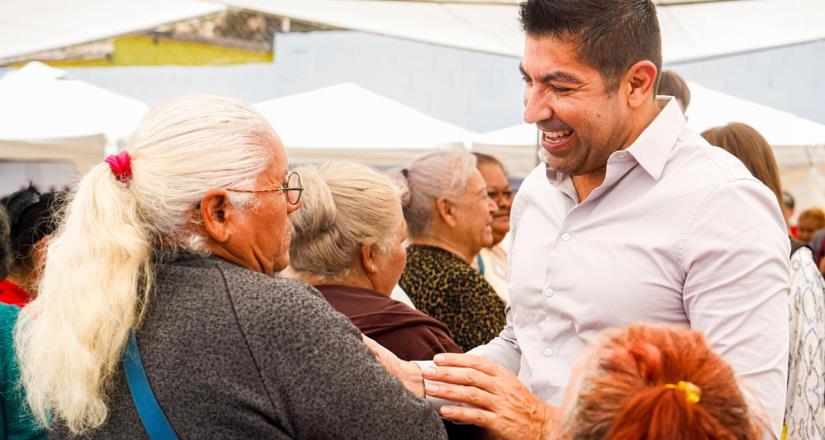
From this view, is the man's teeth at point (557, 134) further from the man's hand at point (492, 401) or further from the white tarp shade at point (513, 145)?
the white tarp shade at point (513, 145)

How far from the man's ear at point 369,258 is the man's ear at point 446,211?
1227mm

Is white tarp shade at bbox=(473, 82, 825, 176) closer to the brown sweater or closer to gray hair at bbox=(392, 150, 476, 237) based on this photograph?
gray hair at bbox=(392, 150, 476, 237)

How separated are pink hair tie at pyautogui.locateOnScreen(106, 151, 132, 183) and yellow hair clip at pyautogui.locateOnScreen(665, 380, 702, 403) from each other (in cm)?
116

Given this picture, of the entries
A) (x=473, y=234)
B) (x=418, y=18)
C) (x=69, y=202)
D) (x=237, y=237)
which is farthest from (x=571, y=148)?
(x=418, y=18)

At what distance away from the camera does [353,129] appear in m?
8.47

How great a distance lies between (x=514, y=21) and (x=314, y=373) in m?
5.78

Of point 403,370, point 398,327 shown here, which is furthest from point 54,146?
point 403,370

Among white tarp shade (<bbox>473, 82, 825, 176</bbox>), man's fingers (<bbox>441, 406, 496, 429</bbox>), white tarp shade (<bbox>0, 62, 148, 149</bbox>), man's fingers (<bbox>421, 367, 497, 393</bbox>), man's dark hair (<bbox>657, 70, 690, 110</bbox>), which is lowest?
white tarp shade (<bbox>0, 62, 148, 149</bbox>)

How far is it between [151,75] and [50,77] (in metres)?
8.15

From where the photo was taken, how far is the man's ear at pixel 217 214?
1909mm

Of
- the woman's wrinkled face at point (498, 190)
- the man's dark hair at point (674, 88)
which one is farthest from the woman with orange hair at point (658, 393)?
the woman's wrinkled face at point (498, 190)

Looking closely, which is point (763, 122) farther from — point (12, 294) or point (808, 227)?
point (12, 294)

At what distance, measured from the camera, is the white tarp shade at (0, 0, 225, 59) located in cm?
827

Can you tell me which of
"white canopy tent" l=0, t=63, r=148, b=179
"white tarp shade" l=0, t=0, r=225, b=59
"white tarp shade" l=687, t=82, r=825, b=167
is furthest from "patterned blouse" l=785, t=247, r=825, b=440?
"white canopy tent" l=0, t=63, r=148, b=179
